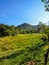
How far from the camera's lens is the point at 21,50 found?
113 feet

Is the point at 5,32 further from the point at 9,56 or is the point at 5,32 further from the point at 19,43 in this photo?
the point at 9,56

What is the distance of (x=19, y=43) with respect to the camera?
40.8m

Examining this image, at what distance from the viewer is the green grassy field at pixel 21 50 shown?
27.6 metres

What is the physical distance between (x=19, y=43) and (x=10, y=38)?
145 inches

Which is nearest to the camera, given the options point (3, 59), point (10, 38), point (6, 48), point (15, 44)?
point (3, 59)

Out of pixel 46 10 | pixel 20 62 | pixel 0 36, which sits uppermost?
pixel 46 10

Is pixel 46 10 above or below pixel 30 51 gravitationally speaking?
above

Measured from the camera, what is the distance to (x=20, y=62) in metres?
25.9

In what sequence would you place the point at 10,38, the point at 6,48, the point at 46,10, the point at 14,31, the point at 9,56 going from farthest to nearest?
1. the point at 14,31
2. the point at 10,38
3. the point at 6,48
4. the point at 46,10
5. the point at 9,56

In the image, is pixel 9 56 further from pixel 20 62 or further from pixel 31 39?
pixel 31 39

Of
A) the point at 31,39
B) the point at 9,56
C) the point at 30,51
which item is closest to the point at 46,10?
the point at 30,51

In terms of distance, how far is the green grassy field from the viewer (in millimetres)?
27552

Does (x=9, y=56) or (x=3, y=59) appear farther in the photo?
(x=9, y=56)

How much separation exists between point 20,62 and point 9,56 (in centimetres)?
433
